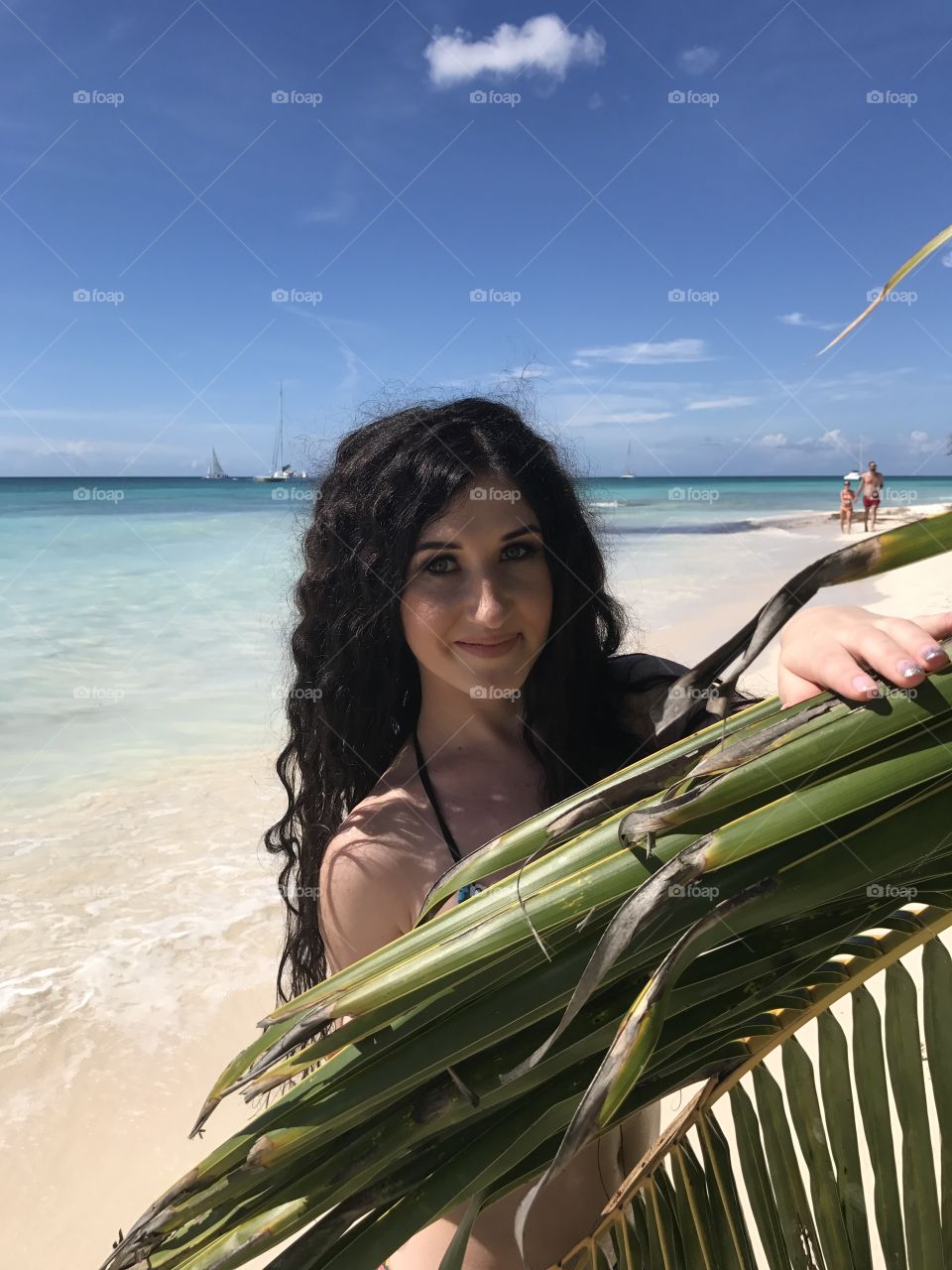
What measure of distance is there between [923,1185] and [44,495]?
45.8m

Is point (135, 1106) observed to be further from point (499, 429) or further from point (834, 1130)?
point (834, 1130)

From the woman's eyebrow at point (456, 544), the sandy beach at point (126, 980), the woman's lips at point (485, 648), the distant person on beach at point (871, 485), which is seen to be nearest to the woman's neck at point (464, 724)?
the woman's lips at point (485, 648)

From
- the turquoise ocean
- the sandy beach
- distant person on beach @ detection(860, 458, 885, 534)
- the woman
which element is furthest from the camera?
distant person on beach @ detection(860, 458, 885, 534)

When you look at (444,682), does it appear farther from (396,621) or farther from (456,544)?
(456,544)

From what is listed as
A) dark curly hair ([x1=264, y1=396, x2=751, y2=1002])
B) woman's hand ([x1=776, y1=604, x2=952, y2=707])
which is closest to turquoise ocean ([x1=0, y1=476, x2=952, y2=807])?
dark curly hair ([x1=264, y1=396, x2=751, y2=1002])

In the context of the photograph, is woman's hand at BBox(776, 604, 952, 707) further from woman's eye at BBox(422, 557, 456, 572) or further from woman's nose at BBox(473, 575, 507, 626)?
woman's eye at BBox(422, 557, 456, 572)

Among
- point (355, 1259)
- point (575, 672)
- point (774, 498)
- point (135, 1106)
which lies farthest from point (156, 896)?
point (774, 498)

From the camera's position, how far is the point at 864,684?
1.83 feet

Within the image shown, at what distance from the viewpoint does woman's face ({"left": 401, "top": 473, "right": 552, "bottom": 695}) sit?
1776mm

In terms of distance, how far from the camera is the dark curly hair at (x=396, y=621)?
6.33 feet

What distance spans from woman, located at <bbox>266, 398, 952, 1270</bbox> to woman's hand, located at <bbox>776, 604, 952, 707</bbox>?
81 centimetres

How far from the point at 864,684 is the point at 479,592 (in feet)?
4.05

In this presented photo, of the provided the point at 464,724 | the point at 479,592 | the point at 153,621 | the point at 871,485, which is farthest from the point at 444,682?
the point at 871,485

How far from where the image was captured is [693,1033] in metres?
0.60
